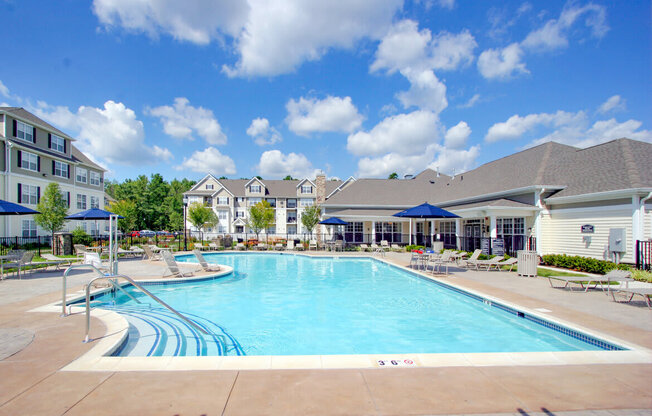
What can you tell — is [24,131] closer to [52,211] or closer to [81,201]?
[81,201]

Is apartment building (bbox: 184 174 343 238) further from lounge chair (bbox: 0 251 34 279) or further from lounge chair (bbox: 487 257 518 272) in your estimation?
lounge chair (bbox: 487 257 518 272)

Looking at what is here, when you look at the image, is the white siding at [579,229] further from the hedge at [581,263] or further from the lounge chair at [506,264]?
the lounge chair at [506,264]

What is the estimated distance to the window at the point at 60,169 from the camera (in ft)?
99.6

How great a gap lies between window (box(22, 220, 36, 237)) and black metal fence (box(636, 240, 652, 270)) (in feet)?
131

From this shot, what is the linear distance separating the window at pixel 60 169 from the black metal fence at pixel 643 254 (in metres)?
41.9

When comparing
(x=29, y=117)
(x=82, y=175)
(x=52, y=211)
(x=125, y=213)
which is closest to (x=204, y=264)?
(x=52, y=211)

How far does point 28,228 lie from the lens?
27.1 metres

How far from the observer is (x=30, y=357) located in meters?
4.66

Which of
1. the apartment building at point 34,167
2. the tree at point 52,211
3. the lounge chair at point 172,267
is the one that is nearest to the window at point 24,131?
the apartment building at point 34,167

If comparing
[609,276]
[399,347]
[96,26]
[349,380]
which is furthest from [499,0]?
[96,26]

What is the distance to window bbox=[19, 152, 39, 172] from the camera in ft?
88.0

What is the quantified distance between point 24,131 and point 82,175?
7483 millimetres

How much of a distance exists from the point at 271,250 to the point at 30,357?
23.1 metres

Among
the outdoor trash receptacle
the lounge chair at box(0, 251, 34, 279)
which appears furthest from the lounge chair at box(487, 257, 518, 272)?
the lounge chair at box(0, 251, 34, 279)
